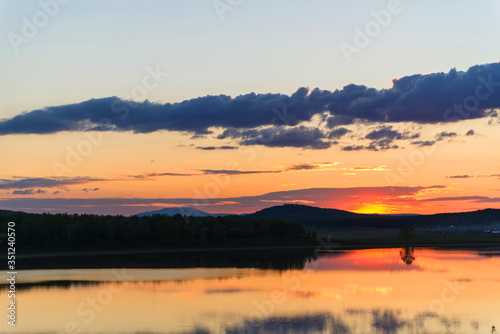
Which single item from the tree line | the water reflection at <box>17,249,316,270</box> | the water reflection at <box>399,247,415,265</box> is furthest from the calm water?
the tree line

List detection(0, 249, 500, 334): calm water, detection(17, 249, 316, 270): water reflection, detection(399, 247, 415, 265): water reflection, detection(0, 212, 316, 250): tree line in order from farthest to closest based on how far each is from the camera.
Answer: detection(0, 212, 316, 250): tree line → detection(399, 247, 415, 265): water reflection → detection(17, 249, 316, 270): water reflection → detection(0, 249, 500, 334): calm water

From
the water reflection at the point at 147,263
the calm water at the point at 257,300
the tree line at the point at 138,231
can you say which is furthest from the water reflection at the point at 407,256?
the tree line at the point at 138,231

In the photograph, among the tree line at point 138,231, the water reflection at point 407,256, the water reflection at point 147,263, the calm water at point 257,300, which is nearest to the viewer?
the calm water at point 257,300

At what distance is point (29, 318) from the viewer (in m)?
48.0

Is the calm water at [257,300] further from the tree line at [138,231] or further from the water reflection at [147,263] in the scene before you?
the tree line at [138,231]

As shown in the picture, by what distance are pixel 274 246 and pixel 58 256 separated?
5860 centimetres

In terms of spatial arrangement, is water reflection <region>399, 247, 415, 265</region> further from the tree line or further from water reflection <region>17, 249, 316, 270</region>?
the tree line

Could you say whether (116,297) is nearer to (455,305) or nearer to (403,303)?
(403,303)

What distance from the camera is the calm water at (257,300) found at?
4397 cm

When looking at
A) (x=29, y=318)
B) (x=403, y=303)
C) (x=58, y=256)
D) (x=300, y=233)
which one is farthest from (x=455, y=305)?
(x=300, y=233)

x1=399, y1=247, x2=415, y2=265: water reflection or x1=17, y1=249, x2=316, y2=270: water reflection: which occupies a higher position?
x1=17, y1=249, x2=316, y2=270: water reflection

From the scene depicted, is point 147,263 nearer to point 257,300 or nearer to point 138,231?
point 138,231

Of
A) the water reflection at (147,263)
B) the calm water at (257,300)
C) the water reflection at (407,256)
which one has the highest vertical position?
the calm water at (257,300)

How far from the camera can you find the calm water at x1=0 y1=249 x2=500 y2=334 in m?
44.0
